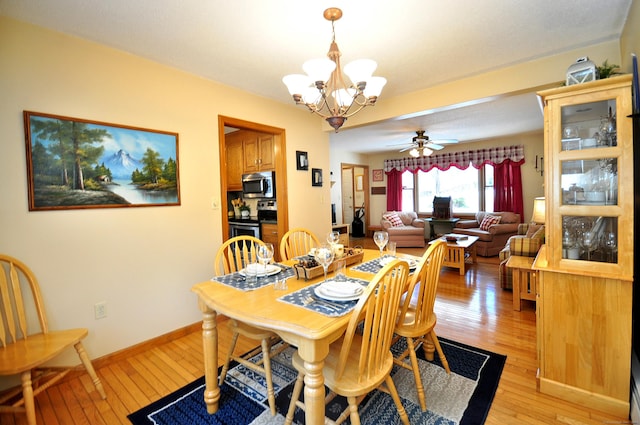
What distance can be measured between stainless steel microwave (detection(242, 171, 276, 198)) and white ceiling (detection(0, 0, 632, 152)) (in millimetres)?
1345

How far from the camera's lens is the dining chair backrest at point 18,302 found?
1694 millimetres

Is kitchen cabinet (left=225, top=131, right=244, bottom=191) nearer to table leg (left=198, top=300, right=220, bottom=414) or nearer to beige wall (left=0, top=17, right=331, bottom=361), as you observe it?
beige wall (left=0, top=17, right=331, bottom=361)

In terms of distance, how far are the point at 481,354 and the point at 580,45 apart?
8.14 ft

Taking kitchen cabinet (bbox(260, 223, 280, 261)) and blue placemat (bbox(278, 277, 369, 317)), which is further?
kitchen cabinet (bbox(260, 223, 280, 261))

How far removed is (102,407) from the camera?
174 cm

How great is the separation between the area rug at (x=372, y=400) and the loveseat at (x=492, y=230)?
380 centimetres

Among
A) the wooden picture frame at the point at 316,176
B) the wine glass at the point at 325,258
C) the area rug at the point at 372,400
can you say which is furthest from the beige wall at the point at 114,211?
the wine glass at the point at 325,258

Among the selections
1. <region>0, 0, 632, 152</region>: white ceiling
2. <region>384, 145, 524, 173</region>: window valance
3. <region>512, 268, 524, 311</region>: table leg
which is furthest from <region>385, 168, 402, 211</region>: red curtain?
<region>0, 0, 632, 152</region>: white ceiling

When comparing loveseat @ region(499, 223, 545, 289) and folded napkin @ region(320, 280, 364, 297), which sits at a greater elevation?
folded napkin @ region(320, 280, 364, 297)

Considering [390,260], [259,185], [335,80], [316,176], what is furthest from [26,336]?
[316,176]

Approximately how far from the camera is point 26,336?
5.78 ft

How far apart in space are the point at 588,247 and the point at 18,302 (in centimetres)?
336

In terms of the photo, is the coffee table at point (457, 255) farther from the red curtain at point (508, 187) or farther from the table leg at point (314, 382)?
the table leg at point (314, 382)

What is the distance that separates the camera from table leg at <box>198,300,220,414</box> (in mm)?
1614
